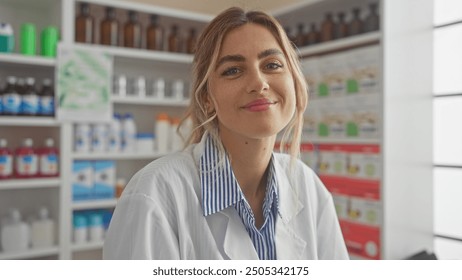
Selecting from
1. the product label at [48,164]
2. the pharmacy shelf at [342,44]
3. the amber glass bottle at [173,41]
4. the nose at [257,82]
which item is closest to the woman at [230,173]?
the nose at [257,82]

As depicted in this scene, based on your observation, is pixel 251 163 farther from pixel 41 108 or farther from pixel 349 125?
pixel 41 108

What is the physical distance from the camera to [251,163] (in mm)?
751

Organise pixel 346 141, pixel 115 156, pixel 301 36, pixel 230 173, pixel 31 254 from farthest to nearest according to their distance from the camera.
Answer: pixel 301 36 < pixel 115 156 < pixel 346 141 < pixel 31 254 < pixel 230 173

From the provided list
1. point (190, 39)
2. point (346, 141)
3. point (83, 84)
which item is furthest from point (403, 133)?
point (83, 84)

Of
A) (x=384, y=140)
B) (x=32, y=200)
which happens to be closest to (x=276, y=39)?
(x=384, y=140)

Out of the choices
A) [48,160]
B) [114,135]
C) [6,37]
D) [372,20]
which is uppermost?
[372,20]

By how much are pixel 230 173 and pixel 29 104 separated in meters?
1.24

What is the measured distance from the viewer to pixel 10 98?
1592mm

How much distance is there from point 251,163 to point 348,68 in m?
1.18

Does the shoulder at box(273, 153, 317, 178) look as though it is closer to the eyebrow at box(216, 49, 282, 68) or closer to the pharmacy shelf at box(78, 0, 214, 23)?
the eyebrow at box(216, 49, 282, 68)

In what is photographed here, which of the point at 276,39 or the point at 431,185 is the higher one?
the point at 276,39

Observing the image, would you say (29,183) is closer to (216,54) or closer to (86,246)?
Answer: (86,246)

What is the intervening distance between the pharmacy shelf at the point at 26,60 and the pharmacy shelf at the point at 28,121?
0.23 m
